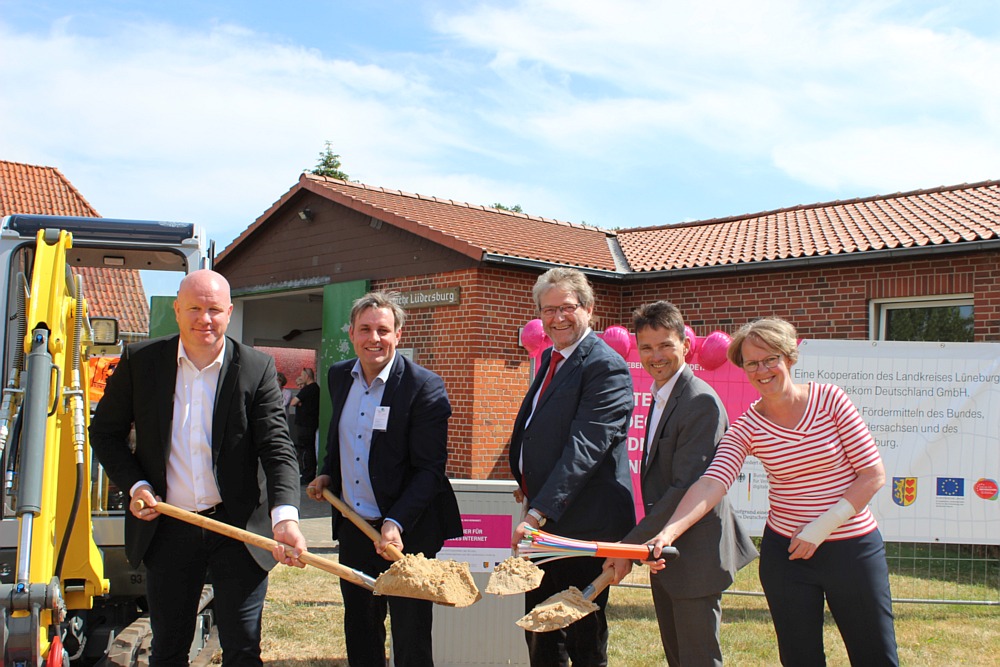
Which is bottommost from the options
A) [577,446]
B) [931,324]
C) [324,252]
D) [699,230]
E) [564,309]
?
[577,446]

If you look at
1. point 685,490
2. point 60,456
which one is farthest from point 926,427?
point 60,456

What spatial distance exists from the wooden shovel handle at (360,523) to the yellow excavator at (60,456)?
1106 millimetres

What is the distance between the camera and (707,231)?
55.5ft

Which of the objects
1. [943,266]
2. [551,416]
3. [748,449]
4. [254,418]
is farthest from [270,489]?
[943,266]

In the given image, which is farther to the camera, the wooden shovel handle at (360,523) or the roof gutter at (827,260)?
the roof gutter at (827,260)

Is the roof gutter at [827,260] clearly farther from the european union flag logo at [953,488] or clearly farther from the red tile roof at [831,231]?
the european union flag logo at [953,488]

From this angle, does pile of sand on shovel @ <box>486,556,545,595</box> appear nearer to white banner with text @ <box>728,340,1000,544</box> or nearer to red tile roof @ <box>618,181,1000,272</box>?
white banner with text @ <box>728,340,1000,544</box>

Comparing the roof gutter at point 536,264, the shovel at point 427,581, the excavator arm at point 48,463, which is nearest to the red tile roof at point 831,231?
the roof gutter at point 536,264

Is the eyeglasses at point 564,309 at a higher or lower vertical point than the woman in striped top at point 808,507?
higher

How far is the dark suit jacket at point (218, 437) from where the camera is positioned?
3.52 meters

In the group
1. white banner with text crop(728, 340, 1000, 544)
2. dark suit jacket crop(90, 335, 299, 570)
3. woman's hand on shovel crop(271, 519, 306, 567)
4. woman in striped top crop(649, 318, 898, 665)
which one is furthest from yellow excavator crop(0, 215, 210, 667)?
white banner with text crop(728, 340, 1000, 544)

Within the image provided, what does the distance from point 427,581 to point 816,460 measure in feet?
5.21

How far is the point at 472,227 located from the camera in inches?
588

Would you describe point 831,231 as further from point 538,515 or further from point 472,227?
point 538,515
